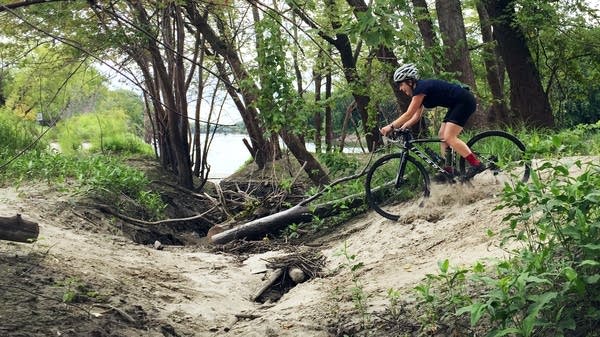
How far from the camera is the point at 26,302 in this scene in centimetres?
588

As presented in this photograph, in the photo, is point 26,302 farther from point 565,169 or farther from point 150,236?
point 150,236

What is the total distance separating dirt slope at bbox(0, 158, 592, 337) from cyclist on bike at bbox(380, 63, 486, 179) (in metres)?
0.65

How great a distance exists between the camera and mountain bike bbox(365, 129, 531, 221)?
9.05 meters

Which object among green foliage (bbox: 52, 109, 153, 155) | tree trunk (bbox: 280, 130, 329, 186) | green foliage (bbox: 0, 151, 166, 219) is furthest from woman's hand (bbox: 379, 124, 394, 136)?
green foliage (bbox: 52, 109, 153, 155)

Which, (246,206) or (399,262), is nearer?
(399,262)

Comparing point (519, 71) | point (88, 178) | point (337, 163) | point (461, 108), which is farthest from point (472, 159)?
point (88, 178)

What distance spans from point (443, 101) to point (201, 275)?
144 inches

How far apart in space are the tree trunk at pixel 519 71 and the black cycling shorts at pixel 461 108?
599 centimetres

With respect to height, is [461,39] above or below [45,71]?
below

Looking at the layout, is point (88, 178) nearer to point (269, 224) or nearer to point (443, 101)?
point (269, 224)

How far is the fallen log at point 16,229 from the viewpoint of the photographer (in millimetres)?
6020

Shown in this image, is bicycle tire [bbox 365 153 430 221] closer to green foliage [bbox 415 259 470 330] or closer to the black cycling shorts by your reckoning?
the black cycling shorts

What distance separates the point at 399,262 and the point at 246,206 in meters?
5.80

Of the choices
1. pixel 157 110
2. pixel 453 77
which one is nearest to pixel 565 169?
pixel 453 77
